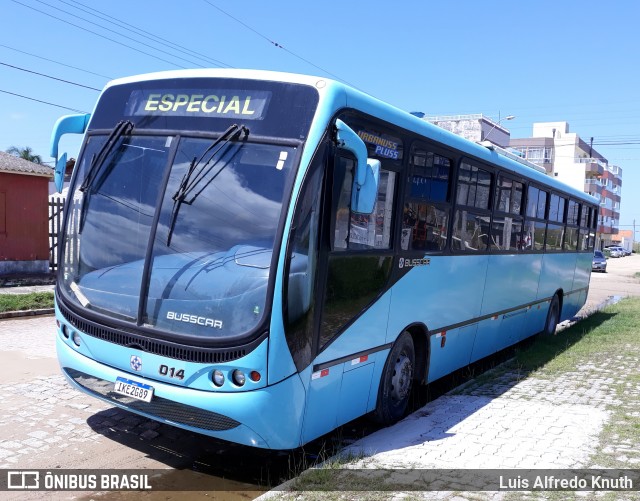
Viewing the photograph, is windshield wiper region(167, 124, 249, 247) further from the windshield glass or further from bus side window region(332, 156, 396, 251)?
bus side window region(332, 156, 396, 251)

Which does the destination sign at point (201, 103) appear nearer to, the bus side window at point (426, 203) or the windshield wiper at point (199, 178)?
the windshield wiper at point (199, 178)

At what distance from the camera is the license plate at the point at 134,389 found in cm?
471

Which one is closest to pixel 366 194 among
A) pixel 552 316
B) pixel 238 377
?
pixel 238 377

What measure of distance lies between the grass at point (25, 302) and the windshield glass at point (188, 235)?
8427mm

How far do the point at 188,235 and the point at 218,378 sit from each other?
1.14 metres

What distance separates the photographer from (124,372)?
4926 mm

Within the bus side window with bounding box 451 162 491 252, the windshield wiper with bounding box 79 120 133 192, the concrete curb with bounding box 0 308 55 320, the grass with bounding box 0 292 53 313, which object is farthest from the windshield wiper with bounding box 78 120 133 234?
the grass with bounding box 0 292 53 313

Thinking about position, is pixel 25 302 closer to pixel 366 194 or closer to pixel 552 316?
pixel 366 194

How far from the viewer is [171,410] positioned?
4660 millimetres

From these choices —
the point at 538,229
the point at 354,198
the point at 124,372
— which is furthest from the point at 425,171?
the point at 538,229

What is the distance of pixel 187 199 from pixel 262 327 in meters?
1.23

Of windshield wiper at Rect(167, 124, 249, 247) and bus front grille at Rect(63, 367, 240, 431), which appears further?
windshield wiper at Rect(167, 124, 249, 247)

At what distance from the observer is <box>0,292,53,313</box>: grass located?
1254cm

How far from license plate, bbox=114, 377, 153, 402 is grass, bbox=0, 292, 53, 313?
8792mm
